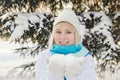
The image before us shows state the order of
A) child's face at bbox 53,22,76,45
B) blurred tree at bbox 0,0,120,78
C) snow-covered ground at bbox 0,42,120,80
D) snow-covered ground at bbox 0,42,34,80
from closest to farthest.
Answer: child's face at bbox 53,22,76,45 → blurred tree at bbox 0,0,120,78 → snow-covered ground at bbox 0,42,120,80 → snow-covered ground at bbox 0,42,34,80

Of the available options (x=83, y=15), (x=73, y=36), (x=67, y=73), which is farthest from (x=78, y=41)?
(x=83, y=15)

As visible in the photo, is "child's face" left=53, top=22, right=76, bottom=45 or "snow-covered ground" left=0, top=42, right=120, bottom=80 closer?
"child's face" left=53, top=22, right=76, bottom=45

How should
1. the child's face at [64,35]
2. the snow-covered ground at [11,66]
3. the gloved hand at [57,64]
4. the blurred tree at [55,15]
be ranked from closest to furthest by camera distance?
1. the gloved hand at [57,64]
2. the child's face at [64,35]
3. the blurred tree at [55,15]
4. the snow-covered ground at [11,66]

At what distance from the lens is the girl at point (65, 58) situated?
10.8 ft

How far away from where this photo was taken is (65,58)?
10.9 feet

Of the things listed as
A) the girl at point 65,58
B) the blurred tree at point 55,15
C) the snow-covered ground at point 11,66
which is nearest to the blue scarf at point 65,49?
the girl at point 65,58

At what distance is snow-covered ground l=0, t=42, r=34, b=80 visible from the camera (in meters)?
9.10

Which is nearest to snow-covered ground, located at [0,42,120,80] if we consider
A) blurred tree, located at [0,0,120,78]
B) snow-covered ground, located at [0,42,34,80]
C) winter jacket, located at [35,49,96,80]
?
snow-covered ground, located at [0,42,34,80]

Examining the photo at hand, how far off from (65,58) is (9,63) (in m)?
7.75

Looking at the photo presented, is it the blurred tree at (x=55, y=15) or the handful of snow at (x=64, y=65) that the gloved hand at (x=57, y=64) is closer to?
the handful of snow at (x=64, y=65)

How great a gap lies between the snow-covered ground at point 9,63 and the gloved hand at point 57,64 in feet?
16.8

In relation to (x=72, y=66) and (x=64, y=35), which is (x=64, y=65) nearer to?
(x=72, y=66)

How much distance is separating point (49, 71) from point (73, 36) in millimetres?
380

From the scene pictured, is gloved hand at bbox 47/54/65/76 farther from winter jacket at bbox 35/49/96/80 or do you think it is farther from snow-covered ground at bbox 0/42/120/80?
snow-covered ground at bbox 0/42/120/80
